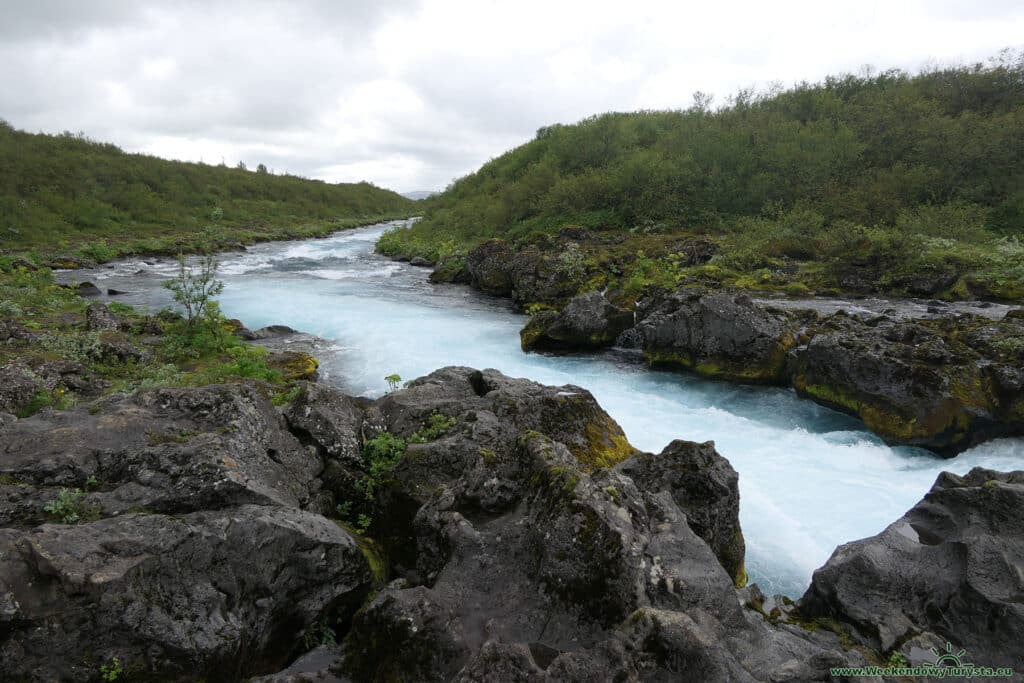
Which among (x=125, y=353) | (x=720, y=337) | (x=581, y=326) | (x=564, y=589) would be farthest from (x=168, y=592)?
(x=581, y=326)

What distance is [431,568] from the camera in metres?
5.22

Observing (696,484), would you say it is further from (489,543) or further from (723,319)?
(723,319)

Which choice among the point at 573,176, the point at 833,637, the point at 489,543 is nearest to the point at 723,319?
the point at 833,637

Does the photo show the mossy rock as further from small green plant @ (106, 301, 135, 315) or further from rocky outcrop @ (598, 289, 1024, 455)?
rocky outcrop @ (598, 289, 1024, 455)

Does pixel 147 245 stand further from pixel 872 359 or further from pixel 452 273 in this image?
pixel 872 359

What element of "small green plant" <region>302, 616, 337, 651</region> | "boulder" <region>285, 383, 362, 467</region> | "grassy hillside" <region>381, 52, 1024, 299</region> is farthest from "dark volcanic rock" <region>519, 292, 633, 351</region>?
"small green plant" <region>302, 616, 337, 651</region>

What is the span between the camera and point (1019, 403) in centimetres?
1053

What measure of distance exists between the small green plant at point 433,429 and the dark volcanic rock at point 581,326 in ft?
29.7

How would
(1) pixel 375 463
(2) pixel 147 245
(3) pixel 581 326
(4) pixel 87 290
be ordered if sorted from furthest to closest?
(2) pixel 147 245 < (4) pixel 87 290 < (3) pixel 581 326 < (1) pixel 375 463

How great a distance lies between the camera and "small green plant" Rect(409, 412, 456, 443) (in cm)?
774

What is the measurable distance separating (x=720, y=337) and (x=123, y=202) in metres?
53.8

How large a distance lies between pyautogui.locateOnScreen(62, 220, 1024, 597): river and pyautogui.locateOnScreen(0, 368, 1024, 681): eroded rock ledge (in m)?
1.90

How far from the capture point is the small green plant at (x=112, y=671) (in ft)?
12.7

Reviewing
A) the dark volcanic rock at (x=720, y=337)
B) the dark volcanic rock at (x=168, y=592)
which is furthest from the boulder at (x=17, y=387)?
the dark volcanic rock at (x=720, y=337)
